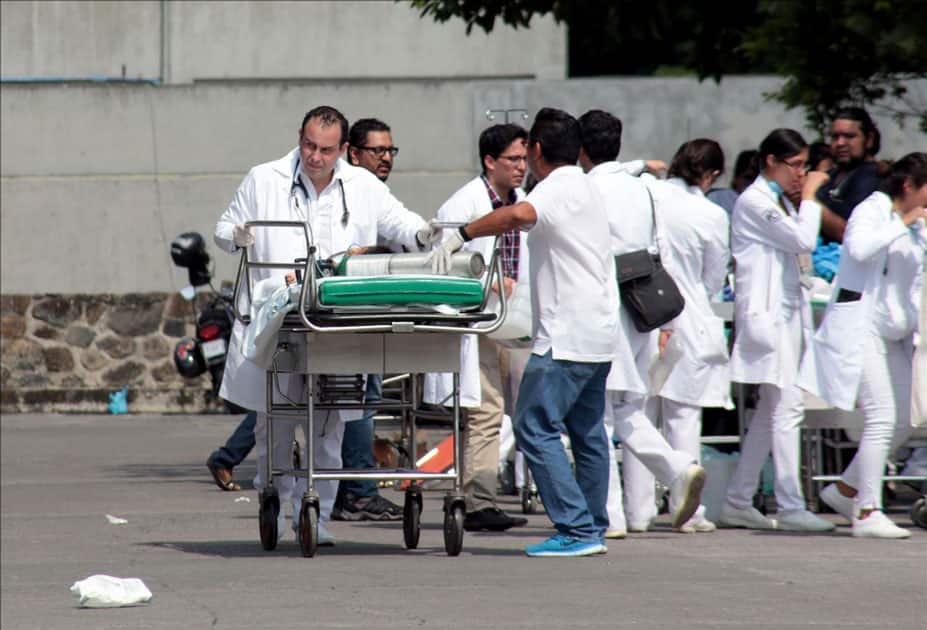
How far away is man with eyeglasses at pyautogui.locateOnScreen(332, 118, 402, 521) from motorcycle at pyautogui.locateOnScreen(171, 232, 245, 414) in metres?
4.80

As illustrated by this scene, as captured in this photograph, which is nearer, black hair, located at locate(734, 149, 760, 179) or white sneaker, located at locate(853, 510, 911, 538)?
white sneaker, located at locate(853, 510, 911, 538)

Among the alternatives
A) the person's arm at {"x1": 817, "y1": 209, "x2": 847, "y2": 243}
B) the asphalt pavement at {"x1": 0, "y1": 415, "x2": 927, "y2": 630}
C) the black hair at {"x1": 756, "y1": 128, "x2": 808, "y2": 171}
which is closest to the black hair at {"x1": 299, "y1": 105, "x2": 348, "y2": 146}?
the asphalt pavement at {"x1": 0, "y1": 415, "x2": 927, "y2": 630}

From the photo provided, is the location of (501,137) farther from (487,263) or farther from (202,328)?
(202,328)

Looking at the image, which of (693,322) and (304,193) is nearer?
(304,193)

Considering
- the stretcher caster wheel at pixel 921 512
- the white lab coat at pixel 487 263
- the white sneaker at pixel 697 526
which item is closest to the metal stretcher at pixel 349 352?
the white lab coat at pixel 487 263

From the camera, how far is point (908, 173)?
32.7 feet

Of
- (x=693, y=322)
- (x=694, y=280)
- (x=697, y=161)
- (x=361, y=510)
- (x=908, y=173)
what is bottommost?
(x=361, y=510)

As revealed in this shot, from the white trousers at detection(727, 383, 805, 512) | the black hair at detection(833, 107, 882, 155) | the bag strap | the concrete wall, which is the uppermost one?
the concrete wall

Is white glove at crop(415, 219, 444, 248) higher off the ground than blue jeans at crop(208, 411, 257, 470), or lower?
higher

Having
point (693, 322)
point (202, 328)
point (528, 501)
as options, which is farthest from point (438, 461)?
point (202, 328)

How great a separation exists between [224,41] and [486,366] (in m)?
10.5

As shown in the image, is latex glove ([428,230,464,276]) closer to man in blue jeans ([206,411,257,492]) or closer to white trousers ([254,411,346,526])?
white trousers ([254,411,346,526])

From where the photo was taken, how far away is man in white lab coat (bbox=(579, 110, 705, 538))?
383 inches

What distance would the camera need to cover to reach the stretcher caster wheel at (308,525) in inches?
349
